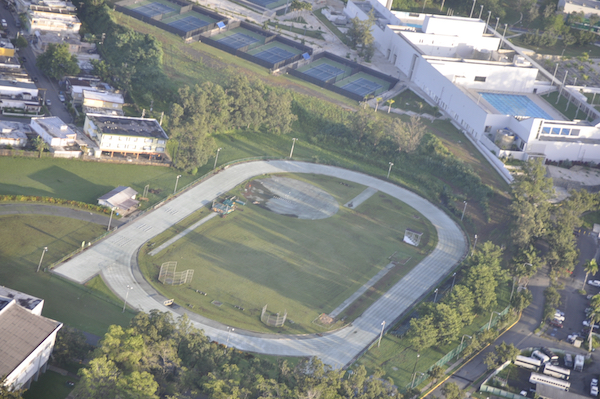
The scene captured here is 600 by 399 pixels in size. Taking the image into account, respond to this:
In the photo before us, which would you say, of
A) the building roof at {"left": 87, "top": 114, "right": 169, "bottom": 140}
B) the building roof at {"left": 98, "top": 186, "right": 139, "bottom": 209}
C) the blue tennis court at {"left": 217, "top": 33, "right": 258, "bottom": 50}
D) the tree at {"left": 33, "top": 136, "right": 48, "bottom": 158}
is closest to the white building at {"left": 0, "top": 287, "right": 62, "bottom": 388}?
the building roof at {"left": 98, "top": 186, "right": 139, "bottom": 209}

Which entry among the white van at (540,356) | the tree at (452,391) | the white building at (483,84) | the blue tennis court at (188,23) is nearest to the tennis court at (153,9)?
the blue tennis court at (188,23)

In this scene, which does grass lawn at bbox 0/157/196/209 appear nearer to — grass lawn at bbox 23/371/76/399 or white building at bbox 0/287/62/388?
white building at bbox 0/287/62/388

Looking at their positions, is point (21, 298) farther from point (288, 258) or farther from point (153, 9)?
point (153, 9)

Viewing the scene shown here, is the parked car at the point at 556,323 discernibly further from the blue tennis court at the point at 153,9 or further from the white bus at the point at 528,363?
the blue tennis court at the point at 153,9

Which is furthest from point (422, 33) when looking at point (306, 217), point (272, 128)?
point (306, 217)

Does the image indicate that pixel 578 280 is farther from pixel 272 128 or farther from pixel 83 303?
pixel 83 303
